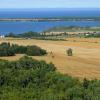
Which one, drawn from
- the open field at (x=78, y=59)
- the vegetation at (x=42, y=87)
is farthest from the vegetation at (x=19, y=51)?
the vegetation at (x=42, y=87)

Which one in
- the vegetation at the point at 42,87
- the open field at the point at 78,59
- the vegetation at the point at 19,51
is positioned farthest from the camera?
the vegetation at the point at 19,51

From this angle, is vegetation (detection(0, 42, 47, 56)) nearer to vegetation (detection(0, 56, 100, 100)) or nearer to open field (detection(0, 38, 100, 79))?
open field (detection(0, 38, 100, 79))

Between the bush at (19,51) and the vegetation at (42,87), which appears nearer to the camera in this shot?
the vegetation at (42,87)

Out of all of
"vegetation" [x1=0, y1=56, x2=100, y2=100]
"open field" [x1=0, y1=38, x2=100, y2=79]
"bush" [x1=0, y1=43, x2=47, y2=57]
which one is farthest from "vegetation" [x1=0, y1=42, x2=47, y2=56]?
"vegetation" [x1=0, y1=56, x2=100, y2=100]

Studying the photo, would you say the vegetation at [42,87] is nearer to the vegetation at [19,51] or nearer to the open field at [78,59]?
the open field at [78,59]

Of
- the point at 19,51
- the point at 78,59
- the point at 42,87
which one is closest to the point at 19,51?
the point at 19,51

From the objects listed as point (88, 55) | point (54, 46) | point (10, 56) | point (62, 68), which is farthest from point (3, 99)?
point (54, 46)

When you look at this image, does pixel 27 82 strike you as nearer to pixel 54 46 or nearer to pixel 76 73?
pixel 76 73

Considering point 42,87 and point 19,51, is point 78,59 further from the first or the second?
point 42,87
